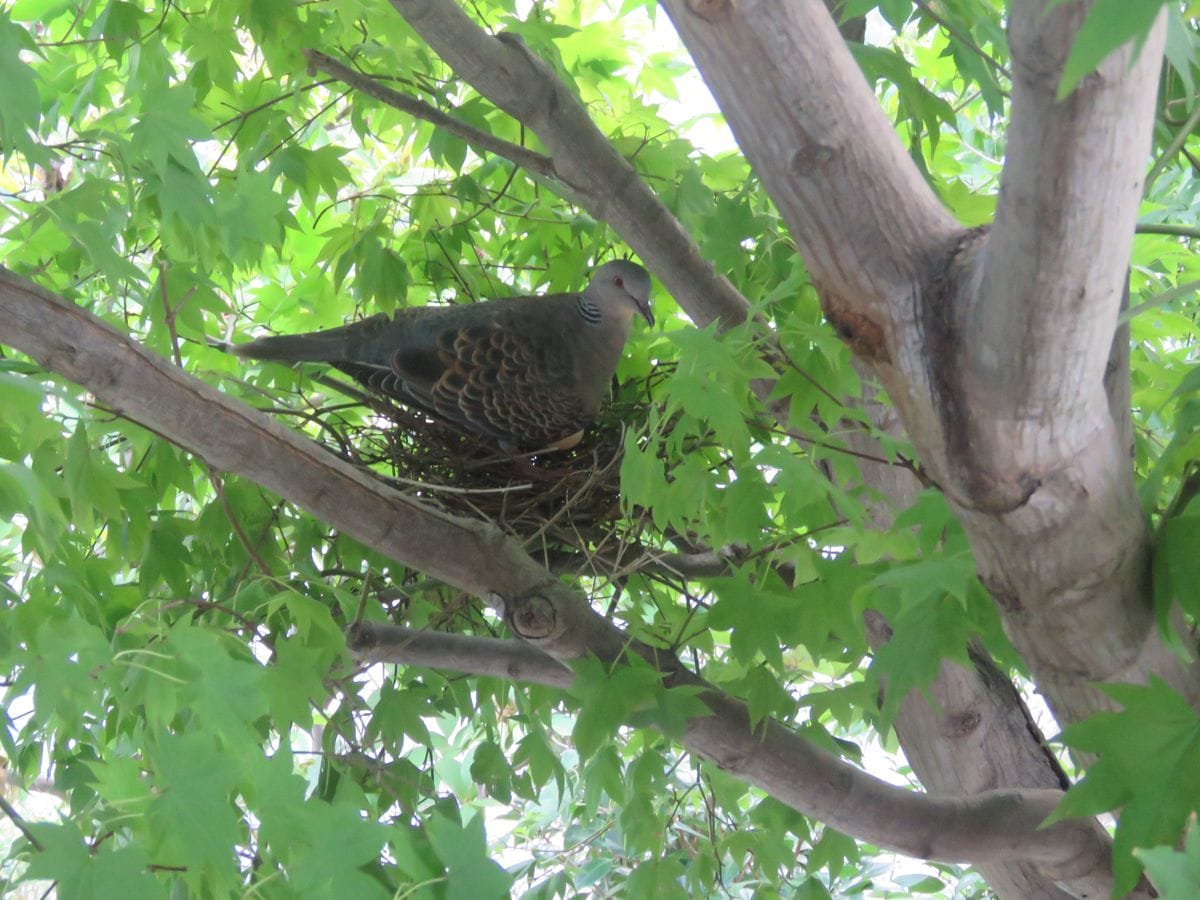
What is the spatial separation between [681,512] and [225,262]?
0.79 m

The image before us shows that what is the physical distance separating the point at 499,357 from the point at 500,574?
2.16 feet

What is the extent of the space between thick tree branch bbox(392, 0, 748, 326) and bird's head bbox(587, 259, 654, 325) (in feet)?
1.60

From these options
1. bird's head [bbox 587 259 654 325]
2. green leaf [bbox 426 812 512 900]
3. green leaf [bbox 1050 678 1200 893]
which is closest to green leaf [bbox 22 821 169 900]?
green leaf [bbox 426 812 512 900]

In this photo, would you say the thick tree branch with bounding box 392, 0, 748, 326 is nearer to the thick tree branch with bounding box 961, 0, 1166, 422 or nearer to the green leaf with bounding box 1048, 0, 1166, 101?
the thick tree branch with bounding box 961, 0, 1166, 422

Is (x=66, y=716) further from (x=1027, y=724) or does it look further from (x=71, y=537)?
(x=1027, y=724)

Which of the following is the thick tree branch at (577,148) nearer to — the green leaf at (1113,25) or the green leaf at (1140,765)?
the green leaf at (1140,765)

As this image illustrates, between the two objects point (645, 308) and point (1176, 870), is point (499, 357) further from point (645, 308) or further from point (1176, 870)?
point (1176, 870)

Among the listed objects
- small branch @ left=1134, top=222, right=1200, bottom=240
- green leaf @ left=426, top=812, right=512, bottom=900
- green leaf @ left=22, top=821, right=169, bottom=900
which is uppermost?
small branch @ left=1134, top=222, right=1200, bottom=240

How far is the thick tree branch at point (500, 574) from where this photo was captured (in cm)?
86

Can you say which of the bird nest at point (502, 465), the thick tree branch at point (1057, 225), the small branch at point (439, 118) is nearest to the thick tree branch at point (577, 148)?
the small branch at point (439, 118)

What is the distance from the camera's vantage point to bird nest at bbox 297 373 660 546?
4.93 feet

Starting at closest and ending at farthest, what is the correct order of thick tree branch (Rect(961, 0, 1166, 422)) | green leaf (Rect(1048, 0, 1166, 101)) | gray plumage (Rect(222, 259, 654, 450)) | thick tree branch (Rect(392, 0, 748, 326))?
1. green leaf (Rect(1048, 0, 1166, 101))
2. thick tree branch (Rect(961, 0, 1166, 422))
3. thick tree branch (Rect(392, 0, 748, 326))
4. gray plumage (Rect(222, 259, 654, 450))

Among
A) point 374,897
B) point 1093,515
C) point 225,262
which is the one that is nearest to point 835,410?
point 1093,515

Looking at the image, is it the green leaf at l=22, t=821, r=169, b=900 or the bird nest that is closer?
the green leaf at l=22, t=821, r=169, b=900
